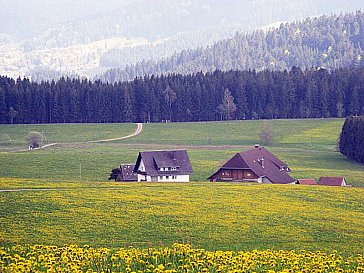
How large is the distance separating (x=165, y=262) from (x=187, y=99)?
150457mm

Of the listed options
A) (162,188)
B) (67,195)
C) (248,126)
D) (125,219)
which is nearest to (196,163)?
(162,188)

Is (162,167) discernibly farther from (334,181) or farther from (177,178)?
(334,181)

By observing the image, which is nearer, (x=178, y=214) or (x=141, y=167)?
(x=178, y=214)

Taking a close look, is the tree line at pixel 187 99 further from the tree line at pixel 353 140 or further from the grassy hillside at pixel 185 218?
the grassy hillside at pixel 185 218

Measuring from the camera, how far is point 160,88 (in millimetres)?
178375

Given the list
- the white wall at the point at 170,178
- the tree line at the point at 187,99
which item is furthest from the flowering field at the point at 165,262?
the tree line at the point at 187,99

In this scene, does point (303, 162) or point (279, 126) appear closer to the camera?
point (303, 162)

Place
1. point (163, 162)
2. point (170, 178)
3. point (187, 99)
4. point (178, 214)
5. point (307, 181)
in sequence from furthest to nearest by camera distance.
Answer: point (187, 99)
point (163, 162)
point (170, 178)
point (307, 181)
point (178, 214)

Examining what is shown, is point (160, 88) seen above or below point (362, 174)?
above

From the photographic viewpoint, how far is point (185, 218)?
43469 millimetres

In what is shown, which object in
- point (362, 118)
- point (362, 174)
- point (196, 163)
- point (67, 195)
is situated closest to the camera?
point (67, 195)

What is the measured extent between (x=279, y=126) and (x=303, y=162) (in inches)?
2031

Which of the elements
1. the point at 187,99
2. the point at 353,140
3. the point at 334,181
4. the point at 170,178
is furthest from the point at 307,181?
the point at 187,99

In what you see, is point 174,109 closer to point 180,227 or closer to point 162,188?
point 162,188
